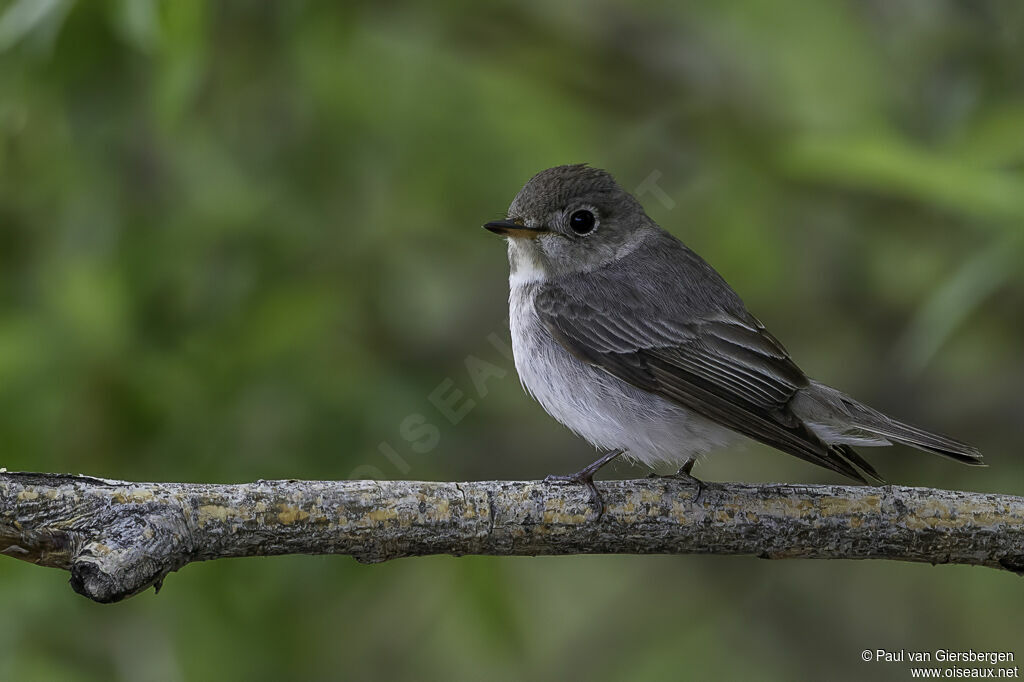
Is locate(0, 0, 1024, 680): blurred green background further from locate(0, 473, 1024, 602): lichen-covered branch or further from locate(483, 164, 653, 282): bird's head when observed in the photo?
locate(0, 473, 1024, 602): lichen-covered branch

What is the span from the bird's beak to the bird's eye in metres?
0.15

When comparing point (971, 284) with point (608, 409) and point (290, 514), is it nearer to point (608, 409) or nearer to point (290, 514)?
point (608, 409)

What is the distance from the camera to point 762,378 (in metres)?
4.23

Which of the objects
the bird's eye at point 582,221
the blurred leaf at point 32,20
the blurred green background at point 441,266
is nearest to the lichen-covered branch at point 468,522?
the blurred green background at point 441,266

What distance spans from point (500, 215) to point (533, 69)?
938mm

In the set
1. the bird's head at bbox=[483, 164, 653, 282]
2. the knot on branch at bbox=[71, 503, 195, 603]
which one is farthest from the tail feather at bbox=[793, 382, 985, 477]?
the knot on branch at bbox=[71, 503, 195, 603]

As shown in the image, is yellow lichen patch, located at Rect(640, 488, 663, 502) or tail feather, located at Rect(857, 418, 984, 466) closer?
yellow lichen patch, located at Rect(640, 488, 663, 502)

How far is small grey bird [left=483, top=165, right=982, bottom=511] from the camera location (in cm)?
413

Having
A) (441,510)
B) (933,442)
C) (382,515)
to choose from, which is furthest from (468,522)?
(933,442)

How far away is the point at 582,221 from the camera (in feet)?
15.4

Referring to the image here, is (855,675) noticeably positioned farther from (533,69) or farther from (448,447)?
(533,69)

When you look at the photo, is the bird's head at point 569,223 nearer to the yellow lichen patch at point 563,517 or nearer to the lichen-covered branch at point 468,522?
the lichen-covered branch at point 468,522

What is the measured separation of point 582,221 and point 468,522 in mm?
1714

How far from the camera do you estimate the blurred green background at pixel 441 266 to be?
4.59 metres
